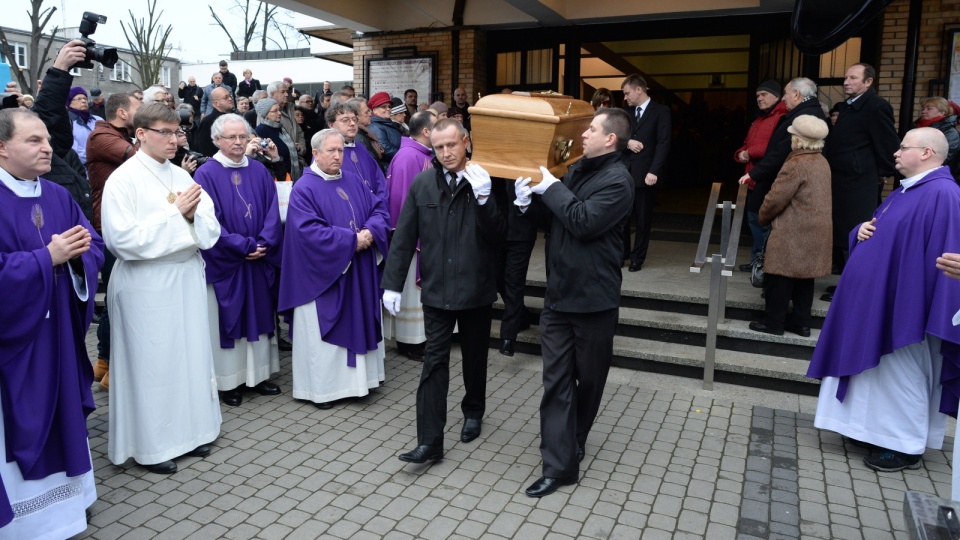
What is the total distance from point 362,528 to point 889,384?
3.19 meters

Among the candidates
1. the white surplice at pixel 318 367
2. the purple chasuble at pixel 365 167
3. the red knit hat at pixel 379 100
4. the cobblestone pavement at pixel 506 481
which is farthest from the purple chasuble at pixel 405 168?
the cobblestone pavement at pixel 506 481

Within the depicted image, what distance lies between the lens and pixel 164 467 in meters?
4.33

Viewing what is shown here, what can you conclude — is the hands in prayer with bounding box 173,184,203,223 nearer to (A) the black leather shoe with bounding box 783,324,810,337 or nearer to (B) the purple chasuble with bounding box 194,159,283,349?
(B) the purple chasuble with bounding box 194,159,283,349

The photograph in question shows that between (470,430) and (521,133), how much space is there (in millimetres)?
1984

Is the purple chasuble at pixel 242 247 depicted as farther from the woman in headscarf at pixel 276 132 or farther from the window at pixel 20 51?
the window at pixel 20 51

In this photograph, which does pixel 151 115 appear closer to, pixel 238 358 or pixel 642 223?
pixel 238 358

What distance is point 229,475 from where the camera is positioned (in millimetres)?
4320

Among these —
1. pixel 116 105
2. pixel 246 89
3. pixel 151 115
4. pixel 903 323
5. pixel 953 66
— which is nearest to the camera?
pixel 151 115

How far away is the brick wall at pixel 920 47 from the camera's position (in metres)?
8.02

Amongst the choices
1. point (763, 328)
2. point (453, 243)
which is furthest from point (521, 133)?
point (763, 328)

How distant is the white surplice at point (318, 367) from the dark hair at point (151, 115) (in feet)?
5.35

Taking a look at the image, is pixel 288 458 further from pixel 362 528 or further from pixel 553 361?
pixel 553 361

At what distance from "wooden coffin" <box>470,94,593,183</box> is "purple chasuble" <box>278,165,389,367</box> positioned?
160 cm

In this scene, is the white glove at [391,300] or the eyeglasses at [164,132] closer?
the eyeglasses at [164,132]
